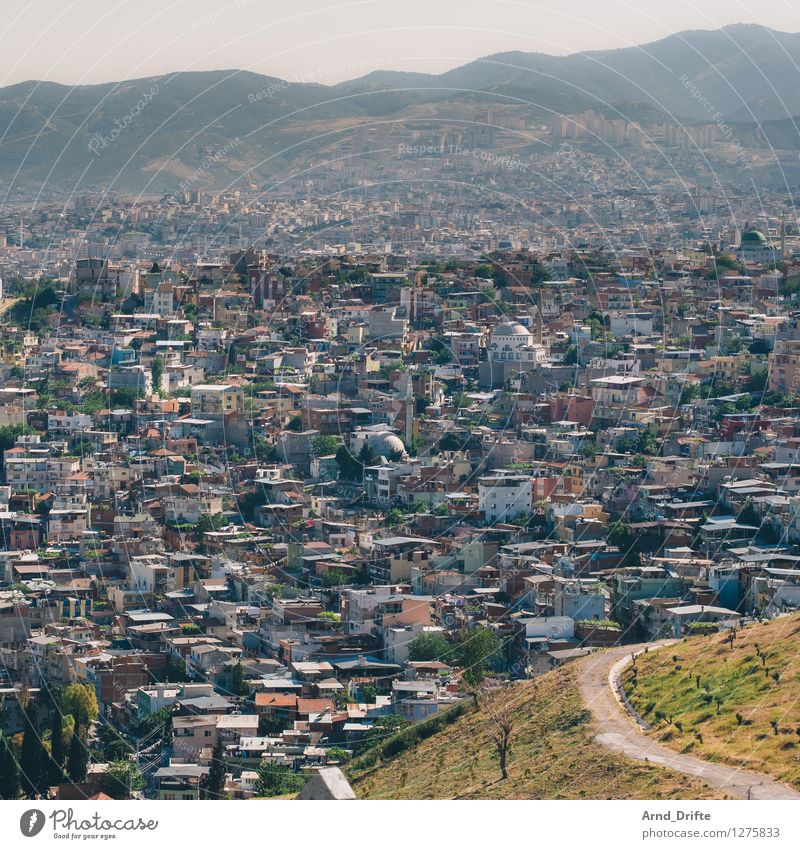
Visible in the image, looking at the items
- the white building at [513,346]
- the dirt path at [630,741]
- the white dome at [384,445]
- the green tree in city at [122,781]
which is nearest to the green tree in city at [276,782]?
the green tree in city at [122,781]

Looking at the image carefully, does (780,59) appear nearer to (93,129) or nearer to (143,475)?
(93,129)

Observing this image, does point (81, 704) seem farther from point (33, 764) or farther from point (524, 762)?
point (524, 762)

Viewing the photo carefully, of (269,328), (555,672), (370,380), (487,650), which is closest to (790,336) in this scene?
(370,380)

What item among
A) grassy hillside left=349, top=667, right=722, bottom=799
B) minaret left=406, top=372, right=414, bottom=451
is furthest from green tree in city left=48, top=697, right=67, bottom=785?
minaret left=406, top=372, right=414, bottom=451

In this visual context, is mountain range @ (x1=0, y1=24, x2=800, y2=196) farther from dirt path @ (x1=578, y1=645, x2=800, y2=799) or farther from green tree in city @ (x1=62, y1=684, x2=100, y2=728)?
dirt path @ (x1=578, y1=645, x2=800, y2=799)

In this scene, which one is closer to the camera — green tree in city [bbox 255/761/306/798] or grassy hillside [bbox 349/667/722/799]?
grassy hillside [bbox 349/667/722/799]
